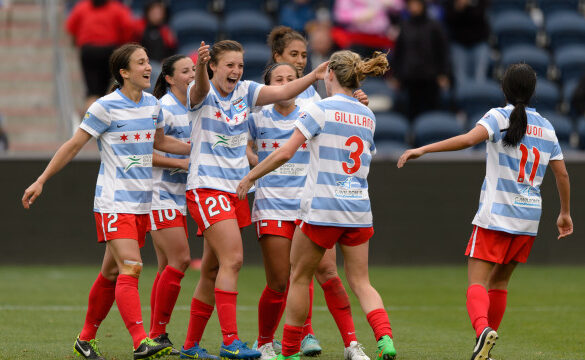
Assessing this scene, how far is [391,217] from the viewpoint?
42.9 ft

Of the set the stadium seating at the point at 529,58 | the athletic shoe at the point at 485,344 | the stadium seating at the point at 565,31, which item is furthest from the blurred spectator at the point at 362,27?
the athletic shoe at the point at 485,344

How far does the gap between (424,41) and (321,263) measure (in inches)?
312

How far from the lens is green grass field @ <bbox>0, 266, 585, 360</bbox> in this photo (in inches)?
284

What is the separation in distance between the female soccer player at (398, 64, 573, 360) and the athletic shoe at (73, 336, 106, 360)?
2.54 meters

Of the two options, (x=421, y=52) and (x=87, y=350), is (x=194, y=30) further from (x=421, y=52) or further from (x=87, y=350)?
(x=87, y=350)

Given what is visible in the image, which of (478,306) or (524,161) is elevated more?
(524,161)

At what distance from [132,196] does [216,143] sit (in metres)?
0.67

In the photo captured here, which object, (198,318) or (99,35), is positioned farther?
(99,35)

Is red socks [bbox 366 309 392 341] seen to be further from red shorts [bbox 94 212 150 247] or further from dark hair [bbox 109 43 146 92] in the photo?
dark hair [bbox 109 43 146 92]

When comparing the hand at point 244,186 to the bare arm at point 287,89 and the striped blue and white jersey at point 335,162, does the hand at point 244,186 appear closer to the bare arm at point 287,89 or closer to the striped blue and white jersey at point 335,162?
the striped blue and white jersey at point 335,162

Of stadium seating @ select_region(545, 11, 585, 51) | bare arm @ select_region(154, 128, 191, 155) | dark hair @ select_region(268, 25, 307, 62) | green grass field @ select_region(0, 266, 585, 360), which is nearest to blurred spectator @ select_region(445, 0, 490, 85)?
stadium seating @ select_region(545, 11, 585, 51)

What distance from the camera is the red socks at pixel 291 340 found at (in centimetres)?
623

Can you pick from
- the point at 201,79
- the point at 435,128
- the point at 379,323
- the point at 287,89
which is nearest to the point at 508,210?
the point at 379,323

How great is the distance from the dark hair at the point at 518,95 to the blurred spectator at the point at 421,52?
774 cm
